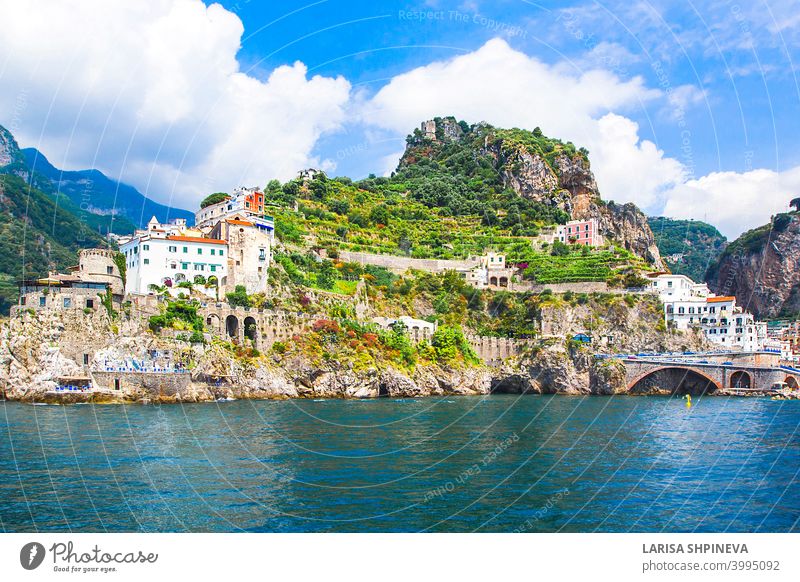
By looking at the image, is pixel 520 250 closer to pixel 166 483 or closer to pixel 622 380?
pixel 622 380

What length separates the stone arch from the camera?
221 ft

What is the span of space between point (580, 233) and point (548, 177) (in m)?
20.1

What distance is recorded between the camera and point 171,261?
59.1 metres

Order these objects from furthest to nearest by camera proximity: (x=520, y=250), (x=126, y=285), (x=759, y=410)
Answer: (x=520, y=250) < (x=126, y=285) < (x=759, y=410)

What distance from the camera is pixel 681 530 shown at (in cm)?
1673

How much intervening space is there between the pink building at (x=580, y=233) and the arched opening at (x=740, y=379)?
32.7 m

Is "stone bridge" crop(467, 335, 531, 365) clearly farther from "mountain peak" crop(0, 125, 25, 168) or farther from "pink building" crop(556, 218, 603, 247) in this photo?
"mountain peak" crop(0, 125, 25, 168)

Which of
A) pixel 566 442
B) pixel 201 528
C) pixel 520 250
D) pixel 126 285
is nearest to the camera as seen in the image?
pixel 201 528

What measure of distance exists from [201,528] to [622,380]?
57370 mm

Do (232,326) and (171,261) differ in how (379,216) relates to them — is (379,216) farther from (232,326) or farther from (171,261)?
(232,326)

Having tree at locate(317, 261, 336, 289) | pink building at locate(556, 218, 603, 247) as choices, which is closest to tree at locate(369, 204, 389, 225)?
tree at locate(317, 261, 336, 289)

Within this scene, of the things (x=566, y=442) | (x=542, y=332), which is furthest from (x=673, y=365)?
(x=566, y=442)
